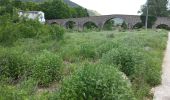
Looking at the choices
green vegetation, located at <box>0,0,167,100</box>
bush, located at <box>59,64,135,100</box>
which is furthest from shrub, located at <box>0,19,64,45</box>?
bush, located at <box>59,64,135,100</box>

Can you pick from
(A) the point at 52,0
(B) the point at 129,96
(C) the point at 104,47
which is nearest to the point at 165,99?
(B) the point at 129,96

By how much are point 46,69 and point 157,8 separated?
64.6 m

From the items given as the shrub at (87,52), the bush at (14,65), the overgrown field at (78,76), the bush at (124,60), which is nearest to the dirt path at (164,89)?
the overgrown field at (78,76)

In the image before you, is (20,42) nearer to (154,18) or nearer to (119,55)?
(119,55)

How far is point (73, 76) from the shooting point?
5.69 m

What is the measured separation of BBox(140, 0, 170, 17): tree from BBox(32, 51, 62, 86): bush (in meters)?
62.7

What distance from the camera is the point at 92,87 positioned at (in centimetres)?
557

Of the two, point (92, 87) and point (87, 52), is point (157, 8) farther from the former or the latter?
point (92, 87)

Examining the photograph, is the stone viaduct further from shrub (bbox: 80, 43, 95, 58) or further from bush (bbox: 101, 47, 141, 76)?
bush (bbox: 101, 47, 141, 76)

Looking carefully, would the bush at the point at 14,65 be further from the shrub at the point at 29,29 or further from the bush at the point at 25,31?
the shrub at the point at 29,29

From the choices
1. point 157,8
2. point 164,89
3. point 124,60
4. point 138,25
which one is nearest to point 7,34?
point 124,60

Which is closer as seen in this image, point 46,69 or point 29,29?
point 46,69

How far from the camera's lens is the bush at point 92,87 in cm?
550

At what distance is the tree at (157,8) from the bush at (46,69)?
62738 millimetres
